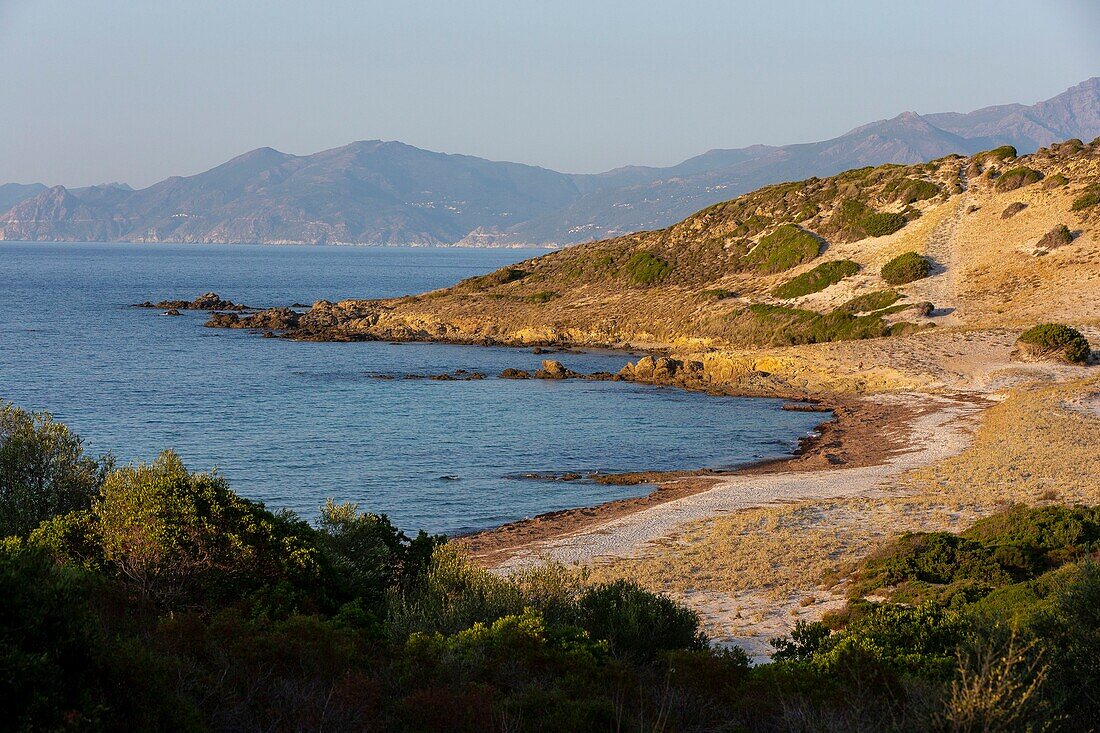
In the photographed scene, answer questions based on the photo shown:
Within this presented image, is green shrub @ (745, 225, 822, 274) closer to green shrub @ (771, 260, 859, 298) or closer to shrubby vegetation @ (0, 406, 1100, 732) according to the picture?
green shrub @ (771, 260, 859, 298)

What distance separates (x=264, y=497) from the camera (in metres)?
29.3

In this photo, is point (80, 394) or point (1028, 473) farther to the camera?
point (80, 394)

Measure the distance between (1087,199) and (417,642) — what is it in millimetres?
67277

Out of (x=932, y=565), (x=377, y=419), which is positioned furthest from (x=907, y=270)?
(x=932, y=565)

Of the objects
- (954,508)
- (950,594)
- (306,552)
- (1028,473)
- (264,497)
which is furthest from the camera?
(264,497)

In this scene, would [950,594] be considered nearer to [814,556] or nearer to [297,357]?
[814,556]

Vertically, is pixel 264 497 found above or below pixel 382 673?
below

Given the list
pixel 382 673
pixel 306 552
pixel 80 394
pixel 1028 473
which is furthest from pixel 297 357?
pixel 382 673

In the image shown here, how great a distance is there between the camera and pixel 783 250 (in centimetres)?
7500

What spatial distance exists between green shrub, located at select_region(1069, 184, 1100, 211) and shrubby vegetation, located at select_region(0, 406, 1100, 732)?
55.8m

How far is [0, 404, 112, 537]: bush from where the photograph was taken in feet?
56.7

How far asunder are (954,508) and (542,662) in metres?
17.1

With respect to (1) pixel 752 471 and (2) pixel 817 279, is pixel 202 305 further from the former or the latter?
(1) pixel 752 471

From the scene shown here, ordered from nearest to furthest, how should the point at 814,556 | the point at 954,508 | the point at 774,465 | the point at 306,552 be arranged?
the point at 306,552 → the point at 814,556 → the point at 954,508 → the point at 774,465
